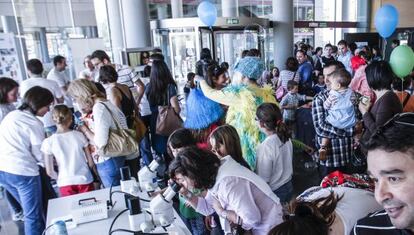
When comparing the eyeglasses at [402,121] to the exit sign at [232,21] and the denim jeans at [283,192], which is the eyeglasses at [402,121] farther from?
the exit sign at [232,21]

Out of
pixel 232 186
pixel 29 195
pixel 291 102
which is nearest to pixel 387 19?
pixel 291 102

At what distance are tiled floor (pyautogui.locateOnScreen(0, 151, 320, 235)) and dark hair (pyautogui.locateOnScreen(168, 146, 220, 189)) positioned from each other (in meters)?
1.98

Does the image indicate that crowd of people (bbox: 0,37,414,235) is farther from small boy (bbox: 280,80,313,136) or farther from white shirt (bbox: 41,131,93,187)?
small boy (bbox: 280,80,313,136)

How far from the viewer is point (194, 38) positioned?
7.22m

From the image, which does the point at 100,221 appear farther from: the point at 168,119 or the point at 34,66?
the point at 34,66

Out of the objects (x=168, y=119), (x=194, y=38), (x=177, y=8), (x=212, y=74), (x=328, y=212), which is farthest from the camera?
(x=177, y=8)

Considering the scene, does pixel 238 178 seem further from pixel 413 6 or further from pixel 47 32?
pixel 413 6

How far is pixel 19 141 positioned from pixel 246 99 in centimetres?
170

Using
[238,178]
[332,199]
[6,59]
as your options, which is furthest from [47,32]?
[332,199]

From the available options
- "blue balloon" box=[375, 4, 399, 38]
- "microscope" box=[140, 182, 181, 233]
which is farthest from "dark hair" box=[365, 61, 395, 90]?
"blue balloon" box=[375, 4, 399, 38]

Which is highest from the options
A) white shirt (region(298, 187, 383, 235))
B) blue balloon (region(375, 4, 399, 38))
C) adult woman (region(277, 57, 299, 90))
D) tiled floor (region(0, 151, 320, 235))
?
blue balloon (region(375, 4, 399, 38))

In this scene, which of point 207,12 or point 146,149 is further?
point 207,12

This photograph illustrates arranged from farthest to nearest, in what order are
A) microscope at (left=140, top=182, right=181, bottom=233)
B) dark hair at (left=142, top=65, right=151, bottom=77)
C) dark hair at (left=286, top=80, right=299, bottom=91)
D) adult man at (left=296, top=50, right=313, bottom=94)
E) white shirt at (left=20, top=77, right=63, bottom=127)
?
adult man at (left=296, top=50, right=313, bottom=94), dark hair at (left=142, top=65, right=151, bottom=77), dark hair at (left=286, top=80, right=299, bottom=91), white shirt at (left=20, top=77, right=63, bottom=127), microscope at (left=140, top=182, right=181, bottom=233)

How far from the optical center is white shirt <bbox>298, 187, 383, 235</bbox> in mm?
1161
